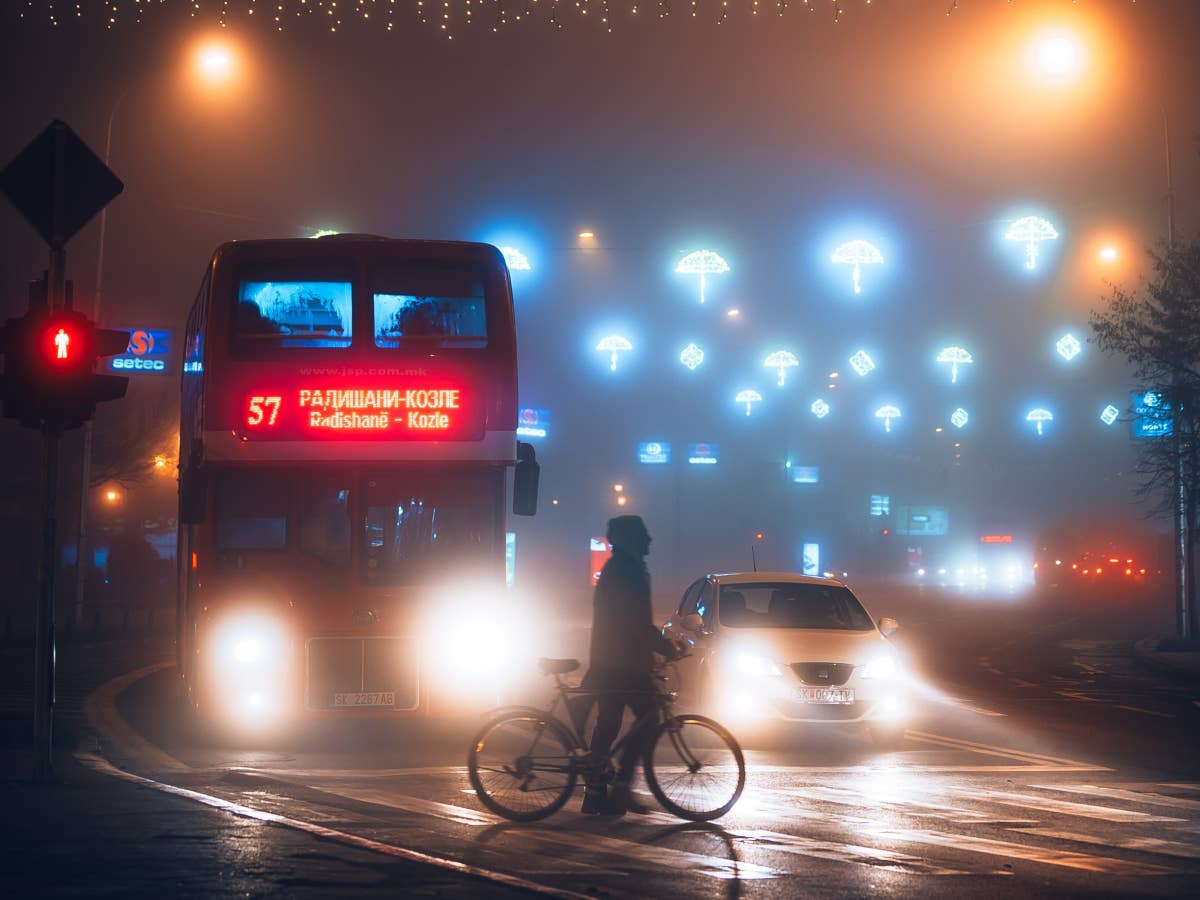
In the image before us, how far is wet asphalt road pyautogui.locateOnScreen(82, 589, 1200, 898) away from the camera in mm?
8398

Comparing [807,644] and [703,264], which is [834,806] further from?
[703,264]

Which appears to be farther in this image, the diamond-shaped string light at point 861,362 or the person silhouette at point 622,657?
the diamond-shaped string light at point 861,362

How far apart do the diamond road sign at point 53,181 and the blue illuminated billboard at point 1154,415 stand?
926 inches

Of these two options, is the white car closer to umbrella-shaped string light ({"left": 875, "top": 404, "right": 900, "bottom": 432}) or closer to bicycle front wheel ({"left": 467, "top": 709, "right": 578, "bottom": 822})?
bicycle front wheel ({"left": 467, "top": 709, "right": 578, "bottom": 822})

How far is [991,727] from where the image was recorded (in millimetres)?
17703

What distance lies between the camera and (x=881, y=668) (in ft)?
50.5

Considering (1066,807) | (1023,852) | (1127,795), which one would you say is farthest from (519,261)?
(1023,852)

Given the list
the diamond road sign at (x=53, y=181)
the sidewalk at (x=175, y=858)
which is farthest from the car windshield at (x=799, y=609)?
the diamond road sign at (x=53, y=181)

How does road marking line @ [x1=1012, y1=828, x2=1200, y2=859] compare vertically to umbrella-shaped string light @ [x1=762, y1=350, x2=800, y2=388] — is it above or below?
below

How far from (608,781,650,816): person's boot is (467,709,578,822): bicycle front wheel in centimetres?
28

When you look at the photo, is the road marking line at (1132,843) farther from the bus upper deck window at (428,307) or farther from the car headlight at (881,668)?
the bus upper deck window at (428,307)

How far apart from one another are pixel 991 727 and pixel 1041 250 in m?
13.7

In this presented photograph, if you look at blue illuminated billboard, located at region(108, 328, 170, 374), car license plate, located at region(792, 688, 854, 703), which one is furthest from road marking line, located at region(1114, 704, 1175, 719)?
blue illuminated billboard, located at region(108, 328, 170, 374)

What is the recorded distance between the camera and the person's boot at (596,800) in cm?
1052
